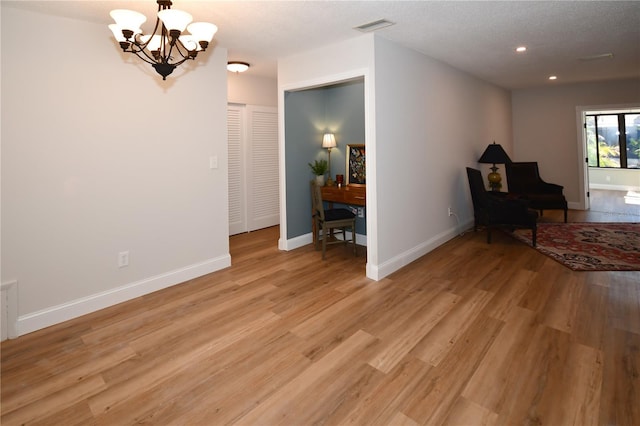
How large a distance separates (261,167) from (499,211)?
370cm

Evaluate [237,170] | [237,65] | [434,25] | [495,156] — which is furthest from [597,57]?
[237,170]

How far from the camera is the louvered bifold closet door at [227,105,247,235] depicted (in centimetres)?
538

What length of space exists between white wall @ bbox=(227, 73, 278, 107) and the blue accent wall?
1105mm

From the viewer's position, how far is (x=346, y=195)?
4555mm

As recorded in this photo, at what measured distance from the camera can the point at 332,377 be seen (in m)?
2.05

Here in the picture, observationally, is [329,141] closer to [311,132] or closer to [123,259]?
[311,132]

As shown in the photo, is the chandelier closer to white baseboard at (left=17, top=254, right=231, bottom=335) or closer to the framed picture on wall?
white baseboard at (left=17, top=254, right=231, bottom=335)

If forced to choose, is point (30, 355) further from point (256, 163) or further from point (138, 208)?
point (256, 163)

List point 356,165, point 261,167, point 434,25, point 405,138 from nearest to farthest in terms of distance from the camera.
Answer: point 434,25 → point 405,138 → point 356,165 → point 261,167

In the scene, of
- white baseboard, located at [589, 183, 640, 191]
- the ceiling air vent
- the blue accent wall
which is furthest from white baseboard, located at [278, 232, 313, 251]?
white baseboard, located at [589, 183, 640, 191]

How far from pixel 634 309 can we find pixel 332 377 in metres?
2.60

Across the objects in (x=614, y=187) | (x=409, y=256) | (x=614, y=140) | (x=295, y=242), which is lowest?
(x=409, y=256)

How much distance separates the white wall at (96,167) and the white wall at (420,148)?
182cm

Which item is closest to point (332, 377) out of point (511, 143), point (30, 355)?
point (30, 355)
